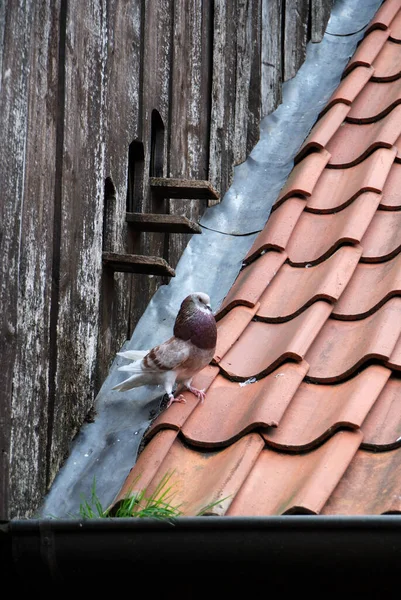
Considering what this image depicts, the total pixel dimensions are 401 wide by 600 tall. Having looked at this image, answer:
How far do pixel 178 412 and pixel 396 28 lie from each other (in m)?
2.22

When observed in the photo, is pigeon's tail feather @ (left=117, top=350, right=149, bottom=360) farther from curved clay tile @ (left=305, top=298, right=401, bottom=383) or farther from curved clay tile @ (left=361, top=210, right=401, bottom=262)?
curved clay tile @ (left=361, top=210, right=401, bottom=262)

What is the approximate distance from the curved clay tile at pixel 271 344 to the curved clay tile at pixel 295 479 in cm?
33

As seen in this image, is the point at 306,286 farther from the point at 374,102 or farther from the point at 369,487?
the point at 374,102

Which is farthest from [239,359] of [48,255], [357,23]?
[357,23]

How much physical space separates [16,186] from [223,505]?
0.81 m

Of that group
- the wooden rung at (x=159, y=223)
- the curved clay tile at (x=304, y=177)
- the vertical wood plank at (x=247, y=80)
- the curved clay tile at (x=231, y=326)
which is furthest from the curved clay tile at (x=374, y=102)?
the curved clay tile at (x=231, y=326)

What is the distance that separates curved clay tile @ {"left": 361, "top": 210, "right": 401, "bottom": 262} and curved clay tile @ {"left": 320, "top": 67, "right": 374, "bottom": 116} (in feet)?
2.47

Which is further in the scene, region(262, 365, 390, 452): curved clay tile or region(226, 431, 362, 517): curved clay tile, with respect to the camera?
region(262, 365, 390, 452): curved clay tile

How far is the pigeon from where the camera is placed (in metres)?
2.56

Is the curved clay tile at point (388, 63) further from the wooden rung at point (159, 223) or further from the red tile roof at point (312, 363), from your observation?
the wooden rung at point (159, 223)

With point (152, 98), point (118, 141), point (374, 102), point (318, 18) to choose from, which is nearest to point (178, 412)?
point (118, 141)

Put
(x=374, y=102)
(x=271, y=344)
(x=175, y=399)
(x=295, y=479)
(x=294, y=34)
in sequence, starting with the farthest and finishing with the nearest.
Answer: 1. (x=294, y=34)
2. (x=374, y=102)
3. (x=271, y=344)
4. (x=175, y=399)
5. (x=295, y=479)

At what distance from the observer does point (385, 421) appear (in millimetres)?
2254

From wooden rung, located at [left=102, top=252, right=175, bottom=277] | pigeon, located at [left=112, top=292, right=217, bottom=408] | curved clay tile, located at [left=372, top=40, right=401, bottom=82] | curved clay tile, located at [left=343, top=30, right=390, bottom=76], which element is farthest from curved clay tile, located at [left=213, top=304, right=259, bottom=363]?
curved clay tile, located at [left=343, top=30, right=390, bottom=76]
